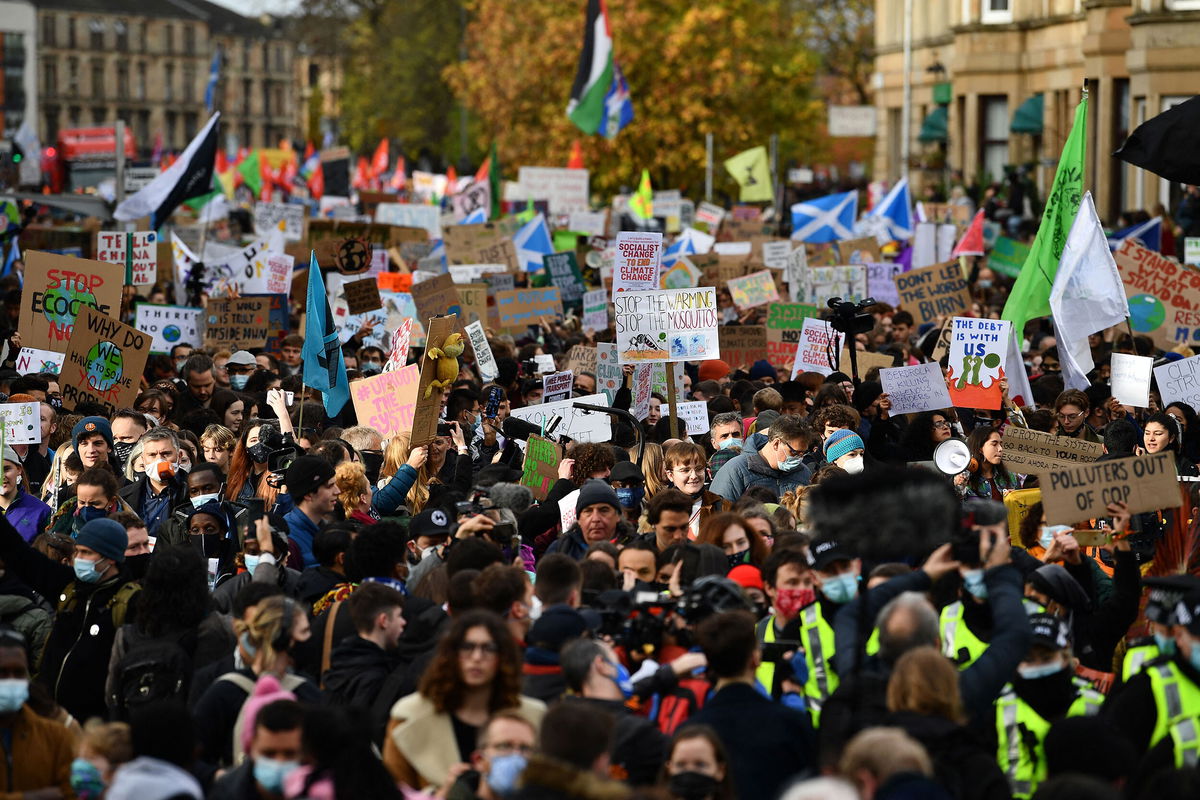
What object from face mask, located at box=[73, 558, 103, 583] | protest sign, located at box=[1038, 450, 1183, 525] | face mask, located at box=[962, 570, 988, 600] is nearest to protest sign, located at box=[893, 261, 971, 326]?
protest sign, located at box=[1038, 450, 1183, 525]

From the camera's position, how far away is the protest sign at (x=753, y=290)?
18484 millimetres

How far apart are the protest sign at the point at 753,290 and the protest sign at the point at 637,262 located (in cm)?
503

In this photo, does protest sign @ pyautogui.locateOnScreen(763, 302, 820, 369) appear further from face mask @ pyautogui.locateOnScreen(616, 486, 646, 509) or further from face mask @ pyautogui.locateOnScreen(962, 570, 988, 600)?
face mask @ pyautogui.locateOnScreen(962, 570, 988, 600)

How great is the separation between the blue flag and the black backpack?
5.01 meters

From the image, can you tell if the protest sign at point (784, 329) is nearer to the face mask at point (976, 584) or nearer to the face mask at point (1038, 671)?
the face mask at point (976, 584)

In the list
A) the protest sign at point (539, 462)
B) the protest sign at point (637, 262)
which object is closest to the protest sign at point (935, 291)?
the protest sign at point (637, 262)

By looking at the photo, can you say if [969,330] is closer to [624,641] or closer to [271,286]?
[624,641]

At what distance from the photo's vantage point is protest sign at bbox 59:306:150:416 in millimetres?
12609

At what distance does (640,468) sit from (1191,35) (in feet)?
71.7

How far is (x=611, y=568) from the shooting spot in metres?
7.28

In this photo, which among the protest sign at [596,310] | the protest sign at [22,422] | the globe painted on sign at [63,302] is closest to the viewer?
the protest sign at [22,422]

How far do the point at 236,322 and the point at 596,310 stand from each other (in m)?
3.48

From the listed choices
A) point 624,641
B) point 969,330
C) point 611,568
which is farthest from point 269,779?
point 969,330

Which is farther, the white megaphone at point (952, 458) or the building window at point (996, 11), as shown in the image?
the building window at point (996, 11)
